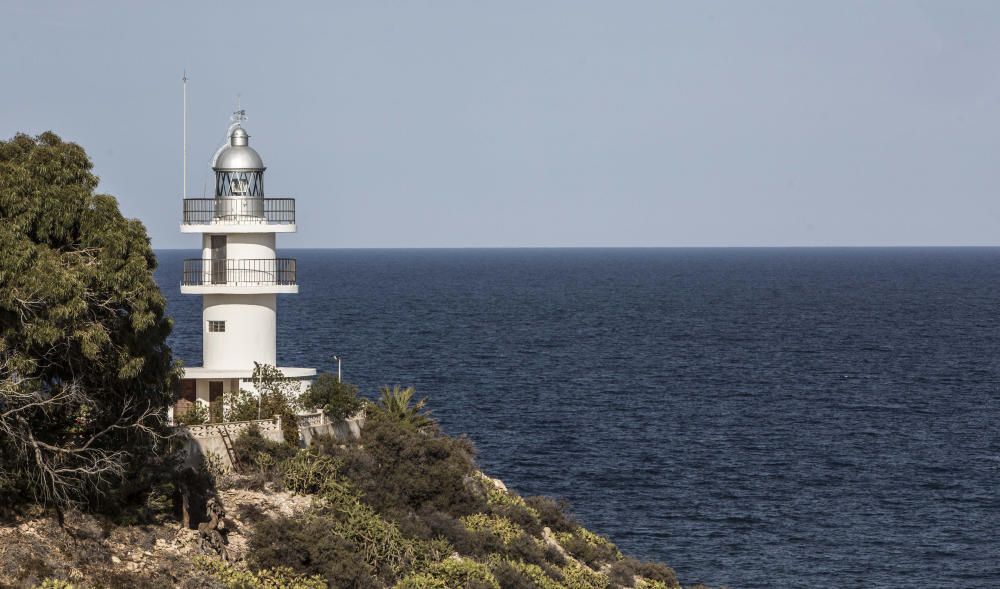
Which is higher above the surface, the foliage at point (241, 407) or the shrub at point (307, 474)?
the foliage at point (241, 407)

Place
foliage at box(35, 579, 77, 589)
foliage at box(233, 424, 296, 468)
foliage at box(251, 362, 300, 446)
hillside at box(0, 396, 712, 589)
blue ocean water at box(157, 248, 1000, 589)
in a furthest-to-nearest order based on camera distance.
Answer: blue ocean water at box(157, 248, 1000, 589), foliage at box(251, 362, 300, 446), foliage at box(233, 424, 296, 468), hillside at box(0, 396, 712, 589), foliage at box(35, 579, 77, 589)

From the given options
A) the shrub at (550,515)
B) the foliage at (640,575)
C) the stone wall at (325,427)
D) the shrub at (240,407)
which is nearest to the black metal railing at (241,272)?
the shrub at (240,407)

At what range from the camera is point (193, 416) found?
36750 mm

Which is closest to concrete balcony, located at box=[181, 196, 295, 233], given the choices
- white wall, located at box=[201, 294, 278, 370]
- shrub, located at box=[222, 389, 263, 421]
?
white wall, located at box=[201, 294, 278, 370]

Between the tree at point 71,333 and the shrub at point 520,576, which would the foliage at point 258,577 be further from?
the shrub at point 520,576

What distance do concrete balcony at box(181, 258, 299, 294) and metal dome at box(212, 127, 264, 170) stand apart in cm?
295

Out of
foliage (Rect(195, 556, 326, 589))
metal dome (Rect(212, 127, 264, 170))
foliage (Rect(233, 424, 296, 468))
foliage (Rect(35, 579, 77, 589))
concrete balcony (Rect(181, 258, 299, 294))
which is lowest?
foliage (Rect(195, 556, 326, 589))

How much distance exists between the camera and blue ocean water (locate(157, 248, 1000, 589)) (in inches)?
2079

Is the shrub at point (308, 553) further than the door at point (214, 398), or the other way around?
the door at point (214, 398)

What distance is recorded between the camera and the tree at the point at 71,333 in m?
27.7

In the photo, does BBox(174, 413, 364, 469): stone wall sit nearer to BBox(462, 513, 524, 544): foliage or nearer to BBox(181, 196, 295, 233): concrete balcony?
BBox(462, 513, 524, 544): foliage

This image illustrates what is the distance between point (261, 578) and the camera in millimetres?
30219

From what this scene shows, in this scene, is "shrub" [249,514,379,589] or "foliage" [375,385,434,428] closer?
"shrub" [249,514,379,589]

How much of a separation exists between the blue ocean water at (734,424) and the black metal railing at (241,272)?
61.1 feet
